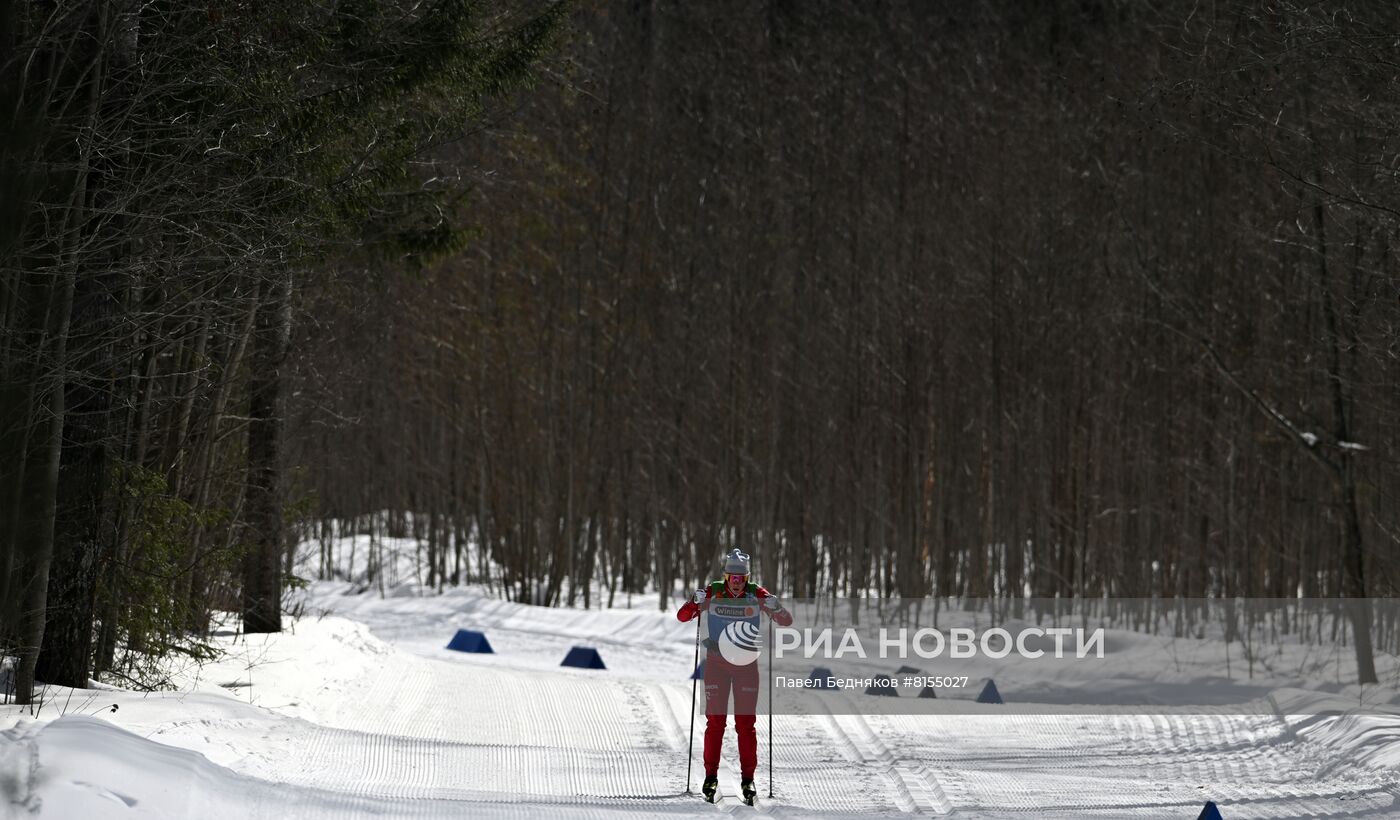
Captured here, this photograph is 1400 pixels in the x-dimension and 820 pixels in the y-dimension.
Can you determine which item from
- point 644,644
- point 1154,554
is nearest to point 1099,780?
point 644,644

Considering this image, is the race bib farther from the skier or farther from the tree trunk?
the tree trunk

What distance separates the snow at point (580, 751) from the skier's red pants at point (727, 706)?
0.31 m

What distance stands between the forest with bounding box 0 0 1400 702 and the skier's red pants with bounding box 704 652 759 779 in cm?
430

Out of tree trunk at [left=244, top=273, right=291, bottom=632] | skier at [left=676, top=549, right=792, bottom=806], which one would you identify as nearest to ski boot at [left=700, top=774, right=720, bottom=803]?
skier at [left=676, top=549, right=792, bottom=806]

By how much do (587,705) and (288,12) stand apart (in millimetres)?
7263

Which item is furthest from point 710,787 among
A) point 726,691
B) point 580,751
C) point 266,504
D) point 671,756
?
point 266,504

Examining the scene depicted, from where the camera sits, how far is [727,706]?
374 inches

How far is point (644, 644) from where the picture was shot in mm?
23828

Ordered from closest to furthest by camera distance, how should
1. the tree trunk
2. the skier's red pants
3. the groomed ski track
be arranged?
the groomed ski track → the skier's red pants → the tree trunk

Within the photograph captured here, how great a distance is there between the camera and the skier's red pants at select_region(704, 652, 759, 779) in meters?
9.26

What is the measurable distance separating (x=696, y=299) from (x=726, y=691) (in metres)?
23.7

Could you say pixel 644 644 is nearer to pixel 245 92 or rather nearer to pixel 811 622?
pixel 811 622

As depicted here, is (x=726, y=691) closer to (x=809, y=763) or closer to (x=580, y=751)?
(x=809, y=763)

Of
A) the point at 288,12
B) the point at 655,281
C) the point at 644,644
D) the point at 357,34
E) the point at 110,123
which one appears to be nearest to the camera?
the point at 110,123
